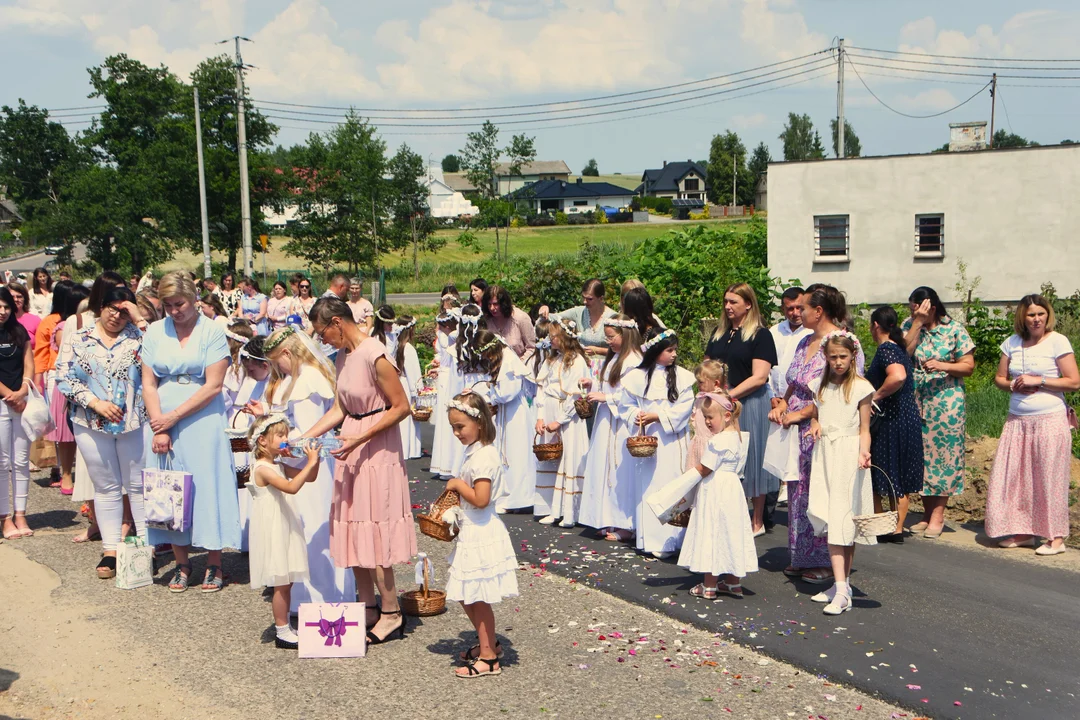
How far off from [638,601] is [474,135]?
130 ft

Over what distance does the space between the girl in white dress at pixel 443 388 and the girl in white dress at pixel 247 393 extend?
2976mm

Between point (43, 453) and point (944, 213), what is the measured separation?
66.9 feet

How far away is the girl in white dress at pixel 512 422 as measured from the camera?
10.1 metres

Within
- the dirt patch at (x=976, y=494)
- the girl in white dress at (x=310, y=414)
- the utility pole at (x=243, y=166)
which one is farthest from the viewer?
the utility pole at (x=243, y=166)

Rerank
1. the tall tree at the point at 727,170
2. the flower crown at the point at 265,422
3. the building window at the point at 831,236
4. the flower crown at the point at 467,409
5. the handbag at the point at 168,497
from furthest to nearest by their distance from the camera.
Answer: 1. the tall tree at the point at 727,170
2. the building window at the point at 831,236
3. the handbag at the point at 168,497
4. the flower crown at the point at 265,422
5. the flower crown at the point at 467,409

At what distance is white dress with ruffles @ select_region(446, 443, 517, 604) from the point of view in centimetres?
563

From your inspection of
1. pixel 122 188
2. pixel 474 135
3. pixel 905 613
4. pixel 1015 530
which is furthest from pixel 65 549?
pixel 122 188

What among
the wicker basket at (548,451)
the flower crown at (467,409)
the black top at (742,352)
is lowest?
the wicker basket at (548,451)

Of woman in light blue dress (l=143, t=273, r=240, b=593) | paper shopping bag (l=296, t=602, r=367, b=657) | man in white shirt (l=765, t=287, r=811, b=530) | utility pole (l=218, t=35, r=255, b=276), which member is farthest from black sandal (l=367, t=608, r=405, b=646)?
utility pole (l=218, t=35, r=255, b=276)

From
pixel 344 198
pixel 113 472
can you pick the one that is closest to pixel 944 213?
pixel 113 472

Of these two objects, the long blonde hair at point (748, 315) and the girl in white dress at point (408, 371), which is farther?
the girl in white dress at point (408, 371)

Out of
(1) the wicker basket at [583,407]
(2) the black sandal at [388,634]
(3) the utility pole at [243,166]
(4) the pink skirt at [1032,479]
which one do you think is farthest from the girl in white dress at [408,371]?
(3) the utility pole at [243,166]

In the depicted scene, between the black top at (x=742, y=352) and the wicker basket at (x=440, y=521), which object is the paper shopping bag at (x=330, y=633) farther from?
the black top at (x=742, y=352)

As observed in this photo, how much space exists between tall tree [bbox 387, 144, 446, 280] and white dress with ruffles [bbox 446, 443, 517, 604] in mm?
38468
